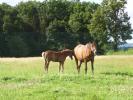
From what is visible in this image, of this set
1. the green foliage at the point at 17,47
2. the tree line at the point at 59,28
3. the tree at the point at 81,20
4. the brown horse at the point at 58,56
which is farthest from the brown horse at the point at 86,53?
the tree at the point at 81,20

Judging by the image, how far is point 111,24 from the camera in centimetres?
8394

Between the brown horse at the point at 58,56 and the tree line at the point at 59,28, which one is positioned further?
the tree line at the point at 59,28

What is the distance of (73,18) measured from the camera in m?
89.9

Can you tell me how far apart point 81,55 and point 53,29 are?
5756 centimetres

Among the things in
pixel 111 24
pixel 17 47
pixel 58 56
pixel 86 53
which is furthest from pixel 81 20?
pixel 86 53

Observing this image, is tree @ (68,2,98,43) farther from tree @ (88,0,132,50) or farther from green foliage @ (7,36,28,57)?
green foliage @ (7,36,28,57)

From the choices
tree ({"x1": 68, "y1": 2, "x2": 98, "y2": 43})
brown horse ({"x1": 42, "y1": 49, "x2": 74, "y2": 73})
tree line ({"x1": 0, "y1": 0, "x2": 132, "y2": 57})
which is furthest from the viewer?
tree ({"x1": 68, "y1": 2, "x2": 98, "y2": 43})

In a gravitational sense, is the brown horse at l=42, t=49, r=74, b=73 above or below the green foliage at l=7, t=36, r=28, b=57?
above

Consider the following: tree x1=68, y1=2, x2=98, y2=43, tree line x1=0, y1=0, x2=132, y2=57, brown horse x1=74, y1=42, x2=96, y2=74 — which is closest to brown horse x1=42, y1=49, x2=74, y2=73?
brown horse x1=74, y1=42, x2=96, y2=74

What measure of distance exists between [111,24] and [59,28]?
10320mm

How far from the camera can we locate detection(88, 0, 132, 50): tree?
8131 centimetres

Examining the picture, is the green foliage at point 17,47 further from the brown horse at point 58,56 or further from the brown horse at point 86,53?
the brown horse at point 86,53

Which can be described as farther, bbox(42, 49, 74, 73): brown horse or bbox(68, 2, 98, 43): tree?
bbox(68, 2, 98, 43): tree

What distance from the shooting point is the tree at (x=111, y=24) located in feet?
267
